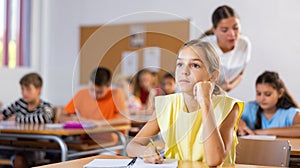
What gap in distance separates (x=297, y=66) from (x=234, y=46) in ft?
6.46

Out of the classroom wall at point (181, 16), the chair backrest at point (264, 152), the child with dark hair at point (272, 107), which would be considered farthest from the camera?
the classroom wall at point (181, 16)

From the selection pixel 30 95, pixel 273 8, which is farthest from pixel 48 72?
pixel 273 8

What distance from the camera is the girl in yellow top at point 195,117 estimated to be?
1.64 meters

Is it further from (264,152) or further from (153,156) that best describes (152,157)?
(264,152)

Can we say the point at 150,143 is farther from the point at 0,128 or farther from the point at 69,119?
the point at 69,119

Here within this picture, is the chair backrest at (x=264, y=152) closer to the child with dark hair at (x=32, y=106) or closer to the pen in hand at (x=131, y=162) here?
the pen in hand at (x=131, y=162)

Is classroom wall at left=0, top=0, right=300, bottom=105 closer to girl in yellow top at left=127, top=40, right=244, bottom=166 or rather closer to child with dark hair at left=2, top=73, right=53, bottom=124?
child with dark hair at left=2, top=73, right=53, bottom=124

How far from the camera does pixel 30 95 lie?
400 cm

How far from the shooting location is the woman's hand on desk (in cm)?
166

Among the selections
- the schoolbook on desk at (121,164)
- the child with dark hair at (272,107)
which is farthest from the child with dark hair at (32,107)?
the schoolbook on desk at (121,164)

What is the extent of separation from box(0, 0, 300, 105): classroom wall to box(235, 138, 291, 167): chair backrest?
196 centimetres

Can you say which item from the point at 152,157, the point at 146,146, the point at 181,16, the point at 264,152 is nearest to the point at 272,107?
the point at 181,16

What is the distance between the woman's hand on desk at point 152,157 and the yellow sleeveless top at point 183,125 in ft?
0.51

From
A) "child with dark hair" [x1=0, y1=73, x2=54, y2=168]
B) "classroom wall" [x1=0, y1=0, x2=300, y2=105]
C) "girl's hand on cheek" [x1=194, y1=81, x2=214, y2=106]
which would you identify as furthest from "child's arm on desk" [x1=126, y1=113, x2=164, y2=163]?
"child with dark hair" [x1=0, y1=73, x2=54, y2=168]
